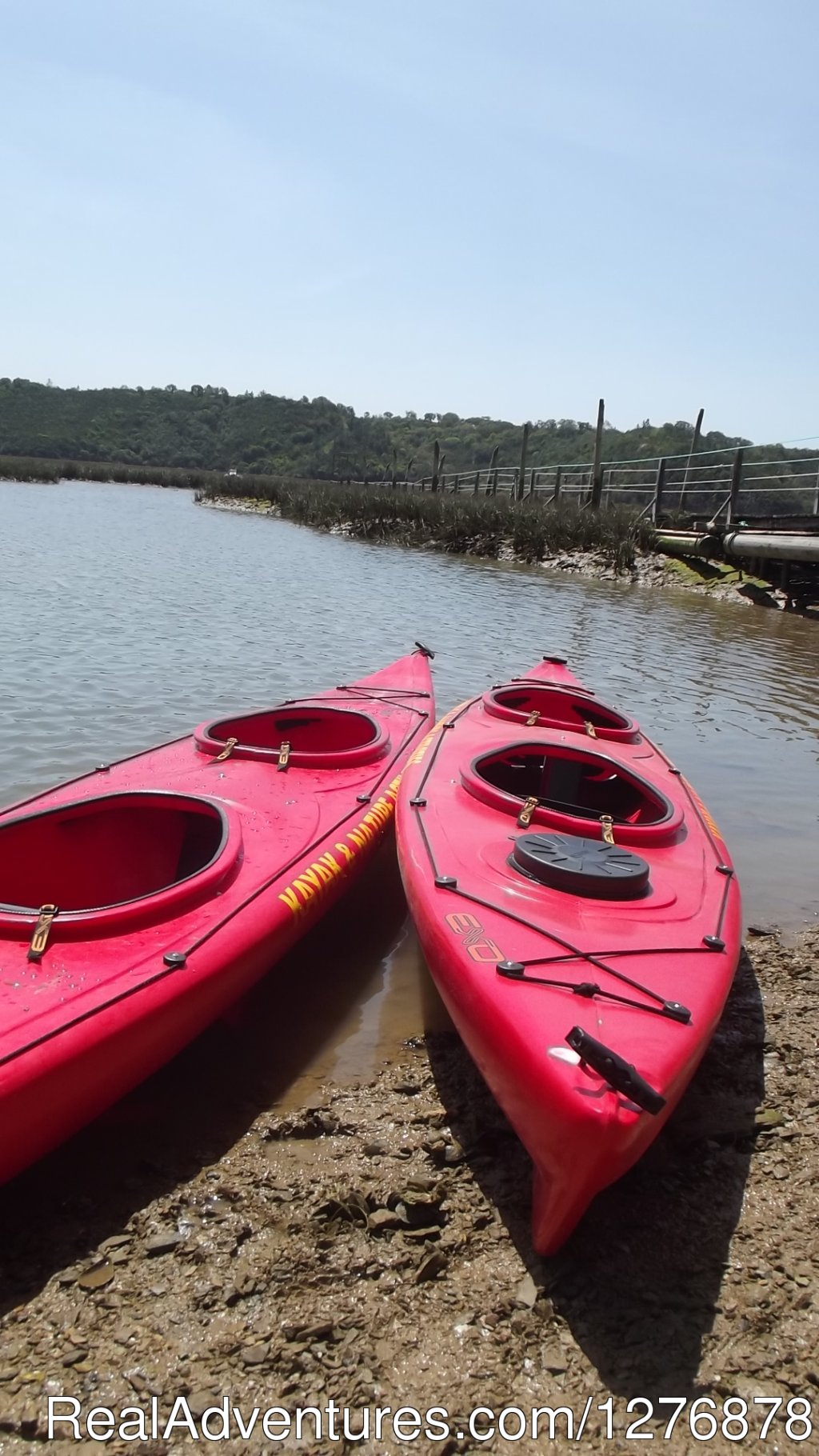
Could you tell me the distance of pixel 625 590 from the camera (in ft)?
56.7

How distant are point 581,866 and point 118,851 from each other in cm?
192

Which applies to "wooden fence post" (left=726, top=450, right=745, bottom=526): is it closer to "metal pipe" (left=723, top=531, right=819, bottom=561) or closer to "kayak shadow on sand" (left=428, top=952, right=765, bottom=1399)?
"metal pipe" (left=723, top=531, right=819, bottom=561)

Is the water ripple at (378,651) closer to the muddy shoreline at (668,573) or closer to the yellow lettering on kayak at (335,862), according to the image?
the muddy shoreline at (668,573)

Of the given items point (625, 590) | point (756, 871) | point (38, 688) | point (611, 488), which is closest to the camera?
point (756, 871)

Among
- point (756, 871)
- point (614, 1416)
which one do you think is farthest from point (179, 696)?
point (614, 1416)

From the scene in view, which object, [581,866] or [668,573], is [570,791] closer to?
[581,866]

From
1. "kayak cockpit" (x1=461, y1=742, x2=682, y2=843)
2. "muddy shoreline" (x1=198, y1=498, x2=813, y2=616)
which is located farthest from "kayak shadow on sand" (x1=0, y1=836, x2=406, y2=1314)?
"muddy shoreline" (x1=198, y1=498, x2=813, y2=616)

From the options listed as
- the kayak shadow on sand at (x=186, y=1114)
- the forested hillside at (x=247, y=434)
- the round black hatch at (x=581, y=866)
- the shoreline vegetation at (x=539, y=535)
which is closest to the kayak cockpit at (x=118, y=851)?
the kayak shadow on sand at (x=186, y=1114)

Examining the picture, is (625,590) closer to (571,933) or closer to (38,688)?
(38,688)

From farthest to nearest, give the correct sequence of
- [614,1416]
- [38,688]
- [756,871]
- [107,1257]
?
[38,688]
[756,871]
[107,1257]
[614,1416]

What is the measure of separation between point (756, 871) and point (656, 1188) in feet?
9.19

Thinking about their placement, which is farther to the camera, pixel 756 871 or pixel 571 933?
pixel 756 871

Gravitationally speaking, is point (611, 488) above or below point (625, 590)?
above

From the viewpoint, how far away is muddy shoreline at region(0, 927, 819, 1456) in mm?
2104
